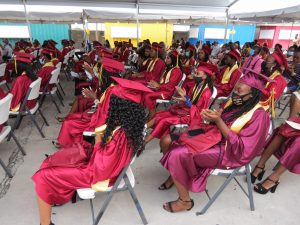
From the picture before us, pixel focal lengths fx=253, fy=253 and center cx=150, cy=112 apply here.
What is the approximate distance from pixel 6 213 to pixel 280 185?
9.31 ft

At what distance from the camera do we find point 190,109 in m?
3.16

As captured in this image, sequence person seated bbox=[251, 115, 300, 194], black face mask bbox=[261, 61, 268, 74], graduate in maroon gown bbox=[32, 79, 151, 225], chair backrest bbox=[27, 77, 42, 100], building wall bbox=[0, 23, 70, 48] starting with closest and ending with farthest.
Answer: graduate in maroon gown bbox=[32, 79, 151, 225] → person seated bbox=[251, 115, 300, 194] → chair backrest bbox=[27, 77, 42, 100] → black face mask bbox=[261, 61, 268, 74] → building wall bbox=[0, 23, 70, 48]

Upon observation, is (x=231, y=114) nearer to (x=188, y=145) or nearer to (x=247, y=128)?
(x=247, y=128)

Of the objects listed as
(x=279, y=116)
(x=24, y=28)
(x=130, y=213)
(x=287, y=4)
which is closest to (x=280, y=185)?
(x=130, y=213)

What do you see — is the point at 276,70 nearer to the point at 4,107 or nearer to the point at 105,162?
the point at 105,162

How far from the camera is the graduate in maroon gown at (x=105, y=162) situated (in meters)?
1.84

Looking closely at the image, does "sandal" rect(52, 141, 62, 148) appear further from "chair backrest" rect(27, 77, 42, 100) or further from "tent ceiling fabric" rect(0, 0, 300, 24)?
"tent ceiling fabric" rect(0, 0, 300, 24)

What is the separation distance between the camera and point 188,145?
7.45 ft

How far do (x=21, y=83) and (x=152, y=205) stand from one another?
8.19ft

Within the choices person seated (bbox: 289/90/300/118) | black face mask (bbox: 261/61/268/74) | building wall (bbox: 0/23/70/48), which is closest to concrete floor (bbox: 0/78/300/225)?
person seated (bbox: 289/90/300/118)

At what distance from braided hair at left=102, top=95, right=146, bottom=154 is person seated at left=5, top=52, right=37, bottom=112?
2158 millimetres

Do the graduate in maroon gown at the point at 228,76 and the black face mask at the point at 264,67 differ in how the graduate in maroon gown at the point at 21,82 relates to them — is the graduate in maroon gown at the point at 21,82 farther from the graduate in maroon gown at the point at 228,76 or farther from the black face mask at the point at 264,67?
the black face mask at the point at 264,67

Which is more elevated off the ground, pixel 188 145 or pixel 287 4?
pixel 287 4

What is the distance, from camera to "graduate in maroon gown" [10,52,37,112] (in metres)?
3.49
